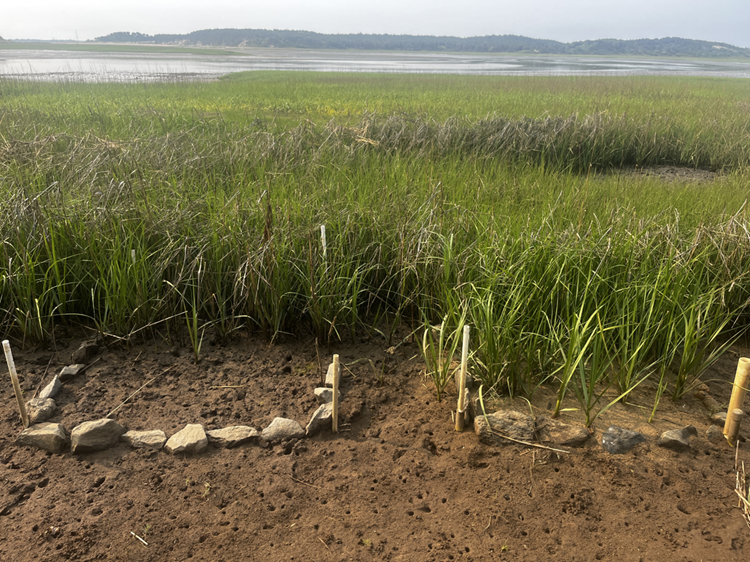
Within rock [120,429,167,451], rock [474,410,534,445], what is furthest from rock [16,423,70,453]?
rock [474,410,534,445]

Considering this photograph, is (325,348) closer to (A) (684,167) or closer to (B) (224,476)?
(B) (224,476)

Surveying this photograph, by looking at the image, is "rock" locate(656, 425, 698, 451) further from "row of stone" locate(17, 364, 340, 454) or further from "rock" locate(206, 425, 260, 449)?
"rock" locate(206, 425, 260, 449)

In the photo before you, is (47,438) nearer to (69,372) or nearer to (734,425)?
(69,372)

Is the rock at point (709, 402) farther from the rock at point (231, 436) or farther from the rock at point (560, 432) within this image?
the rock at point (231, 436)

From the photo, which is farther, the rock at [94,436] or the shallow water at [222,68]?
the shallow water at [222,68]

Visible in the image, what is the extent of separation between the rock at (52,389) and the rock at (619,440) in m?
2.78

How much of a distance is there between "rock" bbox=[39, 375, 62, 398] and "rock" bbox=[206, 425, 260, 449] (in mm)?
942

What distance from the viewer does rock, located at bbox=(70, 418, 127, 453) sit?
86.4 inches

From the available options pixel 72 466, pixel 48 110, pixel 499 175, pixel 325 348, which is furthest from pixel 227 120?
pixel 72 466

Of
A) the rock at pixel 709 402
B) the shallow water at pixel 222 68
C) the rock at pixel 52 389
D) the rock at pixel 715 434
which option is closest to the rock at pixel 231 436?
the rock at pixel 52 389

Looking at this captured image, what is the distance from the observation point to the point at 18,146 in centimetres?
519

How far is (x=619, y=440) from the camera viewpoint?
222cm

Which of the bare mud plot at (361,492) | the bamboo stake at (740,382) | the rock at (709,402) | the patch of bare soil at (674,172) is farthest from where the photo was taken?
the patch of bare soil at (674,172)

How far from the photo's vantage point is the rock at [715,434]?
7.47ft
